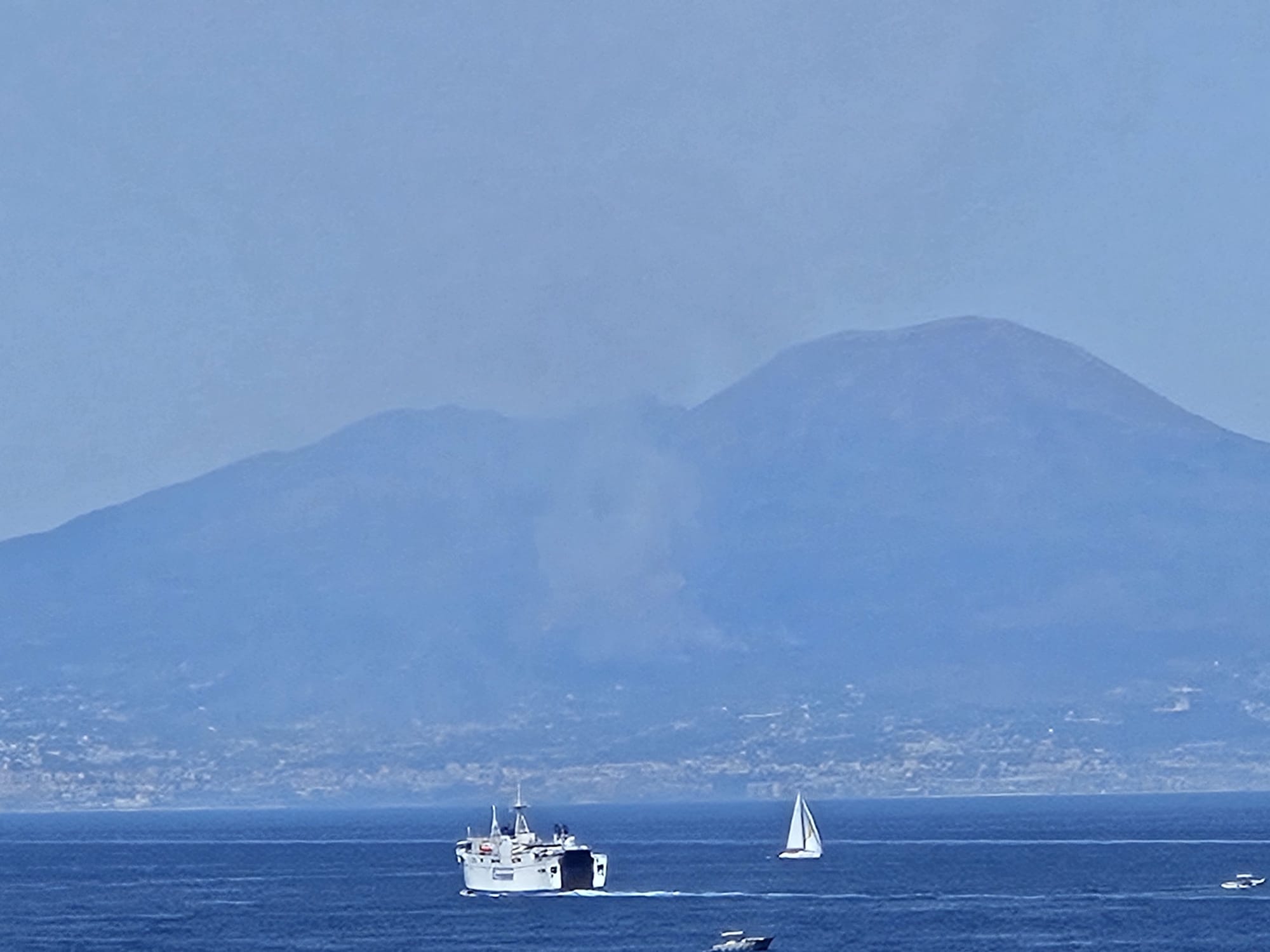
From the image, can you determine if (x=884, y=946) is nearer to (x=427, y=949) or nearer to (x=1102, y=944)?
(x=1102, y=944)

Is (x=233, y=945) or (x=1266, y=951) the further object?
(x=233, y=945)

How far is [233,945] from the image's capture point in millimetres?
185250

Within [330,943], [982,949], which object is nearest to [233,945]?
[330,943]

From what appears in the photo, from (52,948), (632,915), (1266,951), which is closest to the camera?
(1266,951)

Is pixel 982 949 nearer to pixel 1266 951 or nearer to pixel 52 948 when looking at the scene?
pixel 1266 951

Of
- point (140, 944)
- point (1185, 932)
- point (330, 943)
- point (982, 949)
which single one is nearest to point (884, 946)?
point (982, 949)

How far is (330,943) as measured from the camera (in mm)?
185000

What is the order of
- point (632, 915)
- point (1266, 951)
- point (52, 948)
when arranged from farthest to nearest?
point (632, 915), point (52, 948), point (1266, 951)

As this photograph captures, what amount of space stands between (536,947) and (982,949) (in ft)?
92.0

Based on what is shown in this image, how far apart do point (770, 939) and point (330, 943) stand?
2962 centimetres

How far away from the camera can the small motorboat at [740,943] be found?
172m

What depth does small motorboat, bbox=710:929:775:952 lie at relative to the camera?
172 meters

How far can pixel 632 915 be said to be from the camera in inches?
7869

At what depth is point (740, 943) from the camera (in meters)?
173
